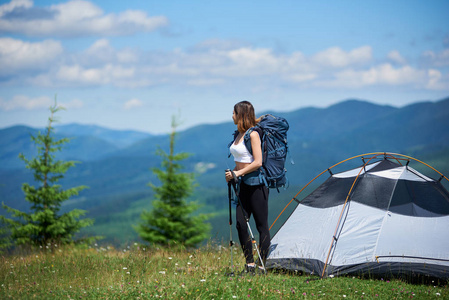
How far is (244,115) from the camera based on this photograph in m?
5.86

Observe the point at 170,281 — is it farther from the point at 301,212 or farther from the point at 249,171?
the point at 301,212

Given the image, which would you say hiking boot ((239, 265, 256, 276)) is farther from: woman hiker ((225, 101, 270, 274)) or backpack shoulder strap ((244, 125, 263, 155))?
backpack shoulder strap ((244, 125, 263, 155))

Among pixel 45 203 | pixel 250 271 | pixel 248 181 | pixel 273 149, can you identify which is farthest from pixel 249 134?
pixel 45 203

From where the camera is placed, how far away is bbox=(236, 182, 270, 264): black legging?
19.2 feet

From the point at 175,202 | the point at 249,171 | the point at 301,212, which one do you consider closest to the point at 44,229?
the point at 175,202

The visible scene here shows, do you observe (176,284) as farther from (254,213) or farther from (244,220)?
(254,213)

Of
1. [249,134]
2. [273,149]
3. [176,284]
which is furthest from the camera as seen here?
[273,149]

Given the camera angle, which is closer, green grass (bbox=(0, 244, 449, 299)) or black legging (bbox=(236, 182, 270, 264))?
green grass (bbox=(0, 244, 449, 299))

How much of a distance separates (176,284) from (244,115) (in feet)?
7.89

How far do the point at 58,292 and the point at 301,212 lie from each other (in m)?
4.35

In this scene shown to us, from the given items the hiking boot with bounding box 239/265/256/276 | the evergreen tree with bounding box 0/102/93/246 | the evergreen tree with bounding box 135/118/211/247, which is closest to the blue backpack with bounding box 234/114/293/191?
the hiking boot with bounding box 239/265/256/276

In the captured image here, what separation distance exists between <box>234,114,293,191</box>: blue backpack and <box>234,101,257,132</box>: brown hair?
153 mm

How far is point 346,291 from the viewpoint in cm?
567

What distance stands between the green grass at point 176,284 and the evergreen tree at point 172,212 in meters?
18.3
